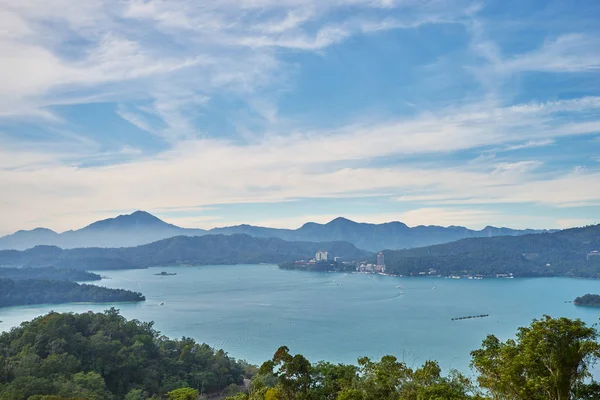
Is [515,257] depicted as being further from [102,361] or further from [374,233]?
[374,233]

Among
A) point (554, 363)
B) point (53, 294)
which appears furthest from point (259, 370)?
point (53, 294)

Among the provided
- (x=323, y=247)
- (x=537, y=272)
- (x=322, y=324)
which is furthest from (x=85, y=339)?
(x=323, y=247)

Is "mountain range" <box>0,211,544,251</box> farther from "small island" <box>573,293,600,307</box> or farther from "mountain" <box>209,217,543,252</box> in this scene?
"small island" <box>573,293,600,307</box>

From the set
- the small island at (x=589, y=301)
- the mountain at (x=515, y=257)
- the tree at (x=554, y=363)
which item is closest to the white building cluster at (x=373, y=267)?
the mountain at (x=515, y=257)

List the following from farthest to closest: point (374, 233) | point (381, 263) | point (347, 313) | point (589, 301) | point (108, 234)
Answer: point (108, 234), point (374, 233), point (381, 263), point (589, 301), point (347, 313)

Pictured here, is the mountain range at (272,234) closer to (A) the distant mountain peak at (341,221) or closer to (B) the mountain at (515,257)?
(A) the distant mountain peak at (341,221)

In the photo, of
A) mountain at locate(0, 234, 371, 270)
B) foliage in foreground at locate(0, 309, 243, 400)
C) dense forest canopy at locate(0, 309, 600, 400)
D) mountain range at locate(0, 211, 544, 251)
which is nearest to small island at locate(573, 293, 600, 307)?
dense forest canopy at locate(0, 309, 600, 400)
